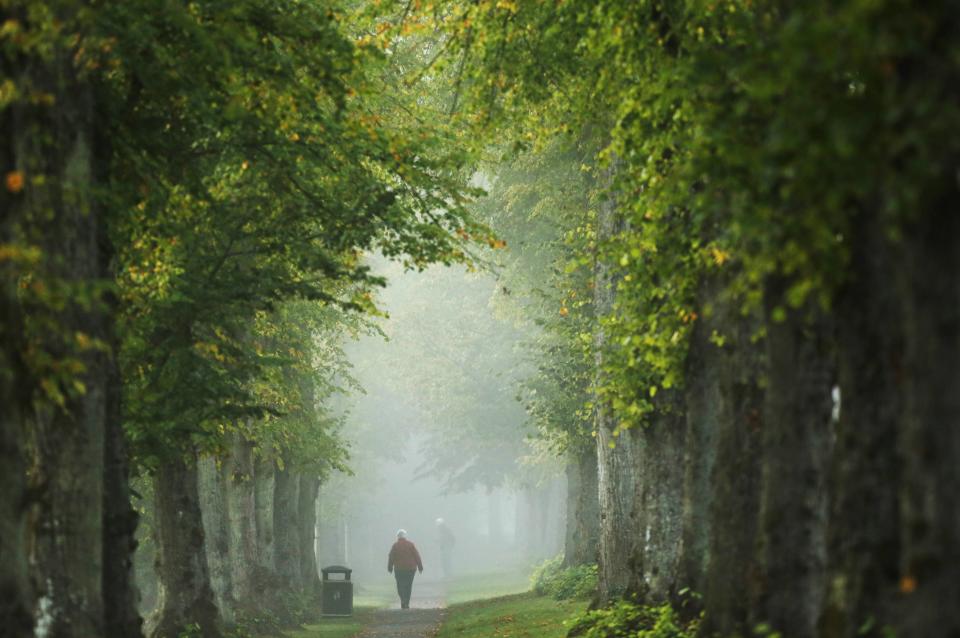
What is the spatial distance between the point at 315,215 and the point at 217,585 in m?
9.08

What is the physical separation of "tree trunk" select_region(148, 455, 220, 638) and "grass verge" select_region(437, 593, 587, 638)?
4.60 metres

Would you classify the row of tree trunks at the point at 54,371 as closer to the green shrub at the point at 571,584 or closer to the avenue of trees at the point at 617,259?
the avenue of trees at the point at 617,259

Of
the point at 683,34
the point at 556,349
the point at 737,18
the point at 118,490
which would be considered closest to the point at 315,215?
the point at 118,490

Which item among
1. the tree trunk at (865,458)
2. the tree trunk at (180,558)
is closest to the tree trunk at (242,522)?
Result: the tree trunk at (180,558)

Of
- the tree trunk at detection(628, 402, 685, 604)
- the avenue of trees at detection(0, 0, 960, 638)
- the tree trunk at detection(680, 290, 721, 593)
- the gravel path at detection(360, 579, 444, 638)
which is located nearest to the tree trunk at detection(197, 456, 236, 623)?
the avenue of trees at detection(0, 0, 960, 638)

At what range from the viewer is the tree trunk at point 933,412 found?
4859 millimetres

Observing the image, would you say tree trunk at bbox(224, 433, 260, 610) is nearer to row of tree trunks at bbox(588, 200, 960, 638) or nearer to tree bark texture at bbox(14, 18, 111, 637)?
row of tree trunks at bbox(588, 200, 960, 638)

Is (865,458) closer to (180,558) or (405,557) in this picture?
(180,558)

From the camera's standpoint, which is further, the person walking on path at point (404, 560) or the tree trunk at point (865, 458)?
the person walking on path at point (404, 560)

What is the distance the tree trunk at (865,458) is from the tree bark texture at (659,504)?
7.04m

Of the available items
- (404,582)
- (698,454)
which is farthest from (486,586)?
(698,454)

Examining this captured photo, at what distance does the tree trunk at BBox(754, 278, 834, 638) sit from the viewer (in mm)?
7836

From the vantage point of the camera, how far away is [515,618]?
71.3 feet

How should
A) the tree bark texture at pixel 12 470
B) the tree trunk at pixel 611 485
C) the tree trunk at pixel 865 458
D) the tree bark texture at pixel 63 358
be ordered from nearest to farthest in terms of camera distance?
the tree trunk at pixel 865 458
the tree bark texture at pixel 12 470
the tree bark texture at pixel 63 358
the tree trunk at pixel 611 485
